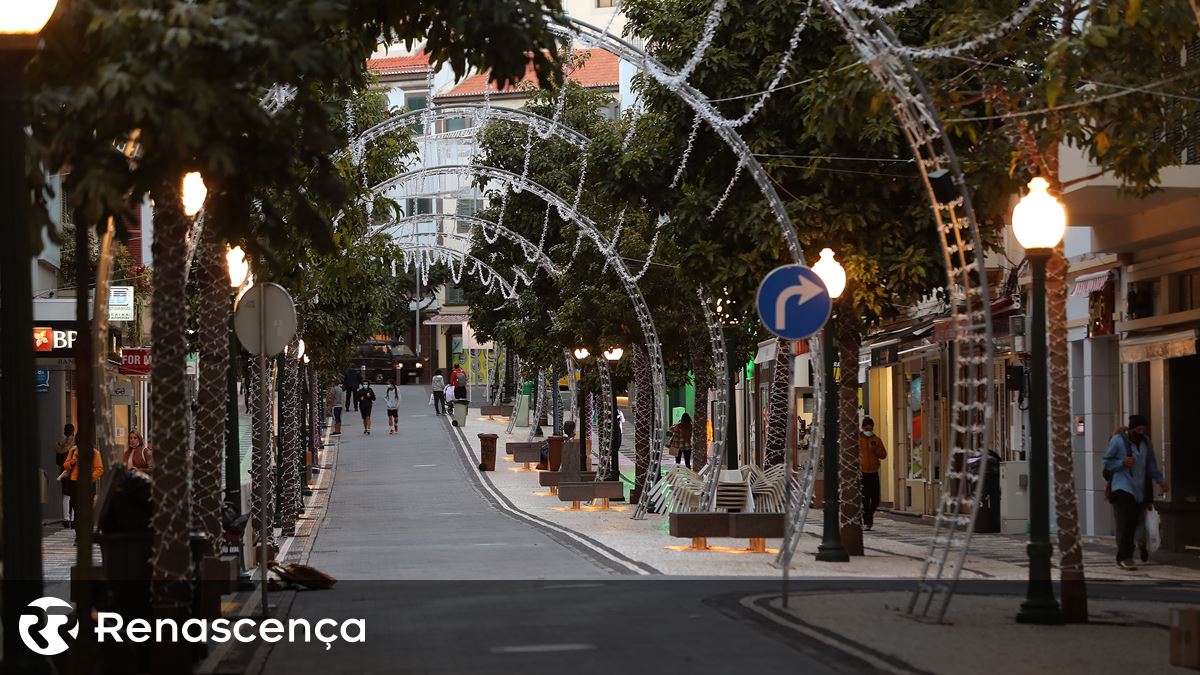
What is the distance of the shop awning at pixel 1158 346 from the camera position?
24.3 metres

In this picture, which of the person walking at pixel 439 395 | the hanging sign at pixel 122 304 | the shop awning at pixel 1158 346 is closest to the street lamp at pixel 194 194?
the shop awning at pixel 1158 346

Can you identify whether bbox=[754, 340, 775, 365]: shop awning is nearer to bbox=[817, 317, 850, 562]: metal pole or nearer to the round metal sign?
bbox=[817, 317, 850, 562]: metal pole

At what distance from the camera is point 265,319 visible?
17359 millimetres

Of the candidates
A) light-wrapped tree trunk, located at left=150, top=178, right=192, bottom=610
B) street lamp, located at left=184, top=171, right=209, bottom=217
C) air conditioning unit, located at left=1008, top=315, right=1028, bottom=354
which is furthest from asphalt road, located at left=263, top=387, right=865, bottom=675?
air conditioning unit, located at left=1008, top=315, right=1028, bottom=354

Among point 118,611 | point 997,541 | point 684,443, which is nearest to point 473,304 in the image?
point 684,443

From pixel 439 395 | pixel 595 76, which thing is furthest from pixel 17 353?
pixel 595 76

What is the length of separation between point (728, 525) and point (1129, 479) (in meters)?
4.98

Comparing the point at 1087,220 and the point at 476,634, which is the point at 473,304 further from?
the point at 476,634

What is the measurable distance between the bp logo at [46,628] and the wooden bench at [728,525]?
1073cm

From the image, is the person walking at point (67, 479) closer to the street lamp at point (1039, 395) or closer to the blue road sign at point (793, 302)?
the blue road sign at point (793, 302)

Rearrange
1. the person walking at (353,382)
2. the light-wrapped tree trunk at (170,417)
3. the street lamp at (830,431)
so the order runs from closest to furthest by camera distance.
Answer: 1. the light-wrapped tree trunk at (170,417)
2. the street lamp at (830,431)
3. the person walking at (353,382)

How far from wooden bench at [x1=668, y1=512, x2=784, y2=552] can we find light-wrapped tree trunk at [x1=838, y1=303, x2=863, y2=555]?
0.85m

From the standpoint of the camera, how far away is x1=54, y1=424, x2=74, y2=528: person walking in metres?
31.5

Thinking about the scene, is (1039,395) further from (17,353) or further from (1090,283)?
(1090,283)
